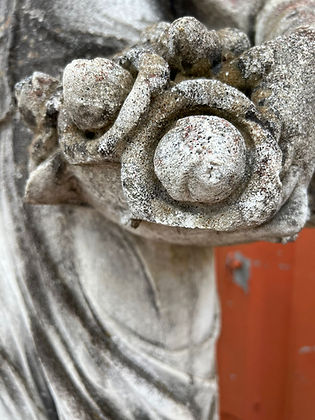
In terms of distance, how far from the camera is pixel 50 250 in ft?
2.29

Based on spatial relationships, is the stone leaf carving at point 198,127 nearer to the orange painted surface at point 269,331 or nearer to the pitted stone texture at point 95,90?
the pitted stone texture at point 95,90

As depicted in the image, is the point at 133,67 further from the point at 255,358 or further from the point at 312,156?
the point at 255,358

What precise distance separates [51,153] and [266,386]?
1200 millimetres

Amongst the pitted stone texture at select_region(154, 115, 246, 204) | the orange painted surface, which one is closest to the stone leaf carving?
the pitted stone texture at select_region(154, 115, 246, 204)

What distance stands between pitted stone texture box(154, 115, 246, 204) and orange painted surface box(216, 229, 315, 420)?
985mm

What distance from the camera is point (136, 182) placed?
48 centimetres

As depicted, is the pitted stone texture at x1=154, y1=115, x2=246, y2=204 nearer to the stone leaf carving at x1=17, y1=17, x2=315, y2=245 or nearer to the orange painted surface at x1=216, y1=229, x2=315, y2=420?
the stone leaf carving at x1=17, y1=17, x2=315, y2=245

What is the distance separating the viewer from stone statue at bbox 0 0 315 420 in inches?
18.5

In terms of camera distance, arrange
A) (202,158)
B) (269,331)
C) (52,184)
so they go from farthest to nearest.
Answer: (269,331) → (52,184) → (202,158)

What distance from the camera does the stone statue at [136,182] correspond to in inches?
18.5

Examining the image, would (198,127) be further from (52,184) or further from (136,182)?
(52,184)

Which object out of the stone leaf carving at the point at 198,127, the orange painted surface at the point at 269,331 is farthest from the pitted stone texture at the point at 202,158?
the orange painted surface at the point at 269,331

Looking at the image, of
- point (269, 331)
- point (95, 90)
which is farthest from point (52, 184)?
point (269, 331)

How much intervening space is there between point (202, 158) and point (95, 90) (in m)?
0.13
